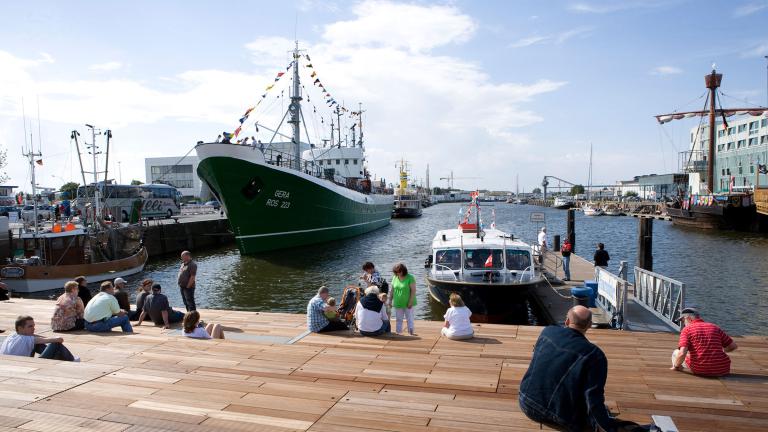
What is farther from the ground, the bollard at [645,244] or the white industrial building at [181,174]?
the white industrial building at [181,174]

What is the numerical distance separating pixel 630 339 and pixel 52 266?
2213 centimetres

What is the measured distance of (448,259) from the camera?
50.3 ft

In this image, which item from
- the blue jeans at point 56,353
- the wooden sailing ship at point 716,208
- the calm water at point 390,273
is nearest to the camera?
the blue jeans at point 56,353

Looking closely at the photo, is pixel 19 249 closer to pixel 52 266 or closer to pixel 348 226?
pixel 52 266

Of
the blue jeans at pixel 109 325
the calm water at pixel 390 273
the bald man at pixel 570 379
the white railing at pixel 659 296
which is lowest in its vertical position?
the calm water at pixel 390 273

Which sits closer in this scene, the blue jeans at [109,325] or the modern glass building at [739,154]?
the blue jeans at [109,325]

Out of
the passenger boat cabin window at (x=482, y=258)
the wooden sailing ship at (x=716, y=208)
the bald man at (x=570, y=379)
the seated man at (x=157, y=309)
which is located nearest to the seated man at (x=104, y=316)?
the seated man at (x=157, y=309)

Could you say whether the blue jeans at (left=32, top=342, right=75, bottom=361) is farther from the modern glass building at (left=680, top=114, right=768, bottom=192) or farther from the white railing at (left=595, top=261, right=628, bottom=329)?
the modern glass building at (left=680, top=114, right=768, bottom=192)

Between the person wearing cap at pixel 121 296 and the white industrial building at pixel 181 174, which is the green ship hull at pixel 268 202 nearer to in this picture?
the person wearing cap at pixel 121 296

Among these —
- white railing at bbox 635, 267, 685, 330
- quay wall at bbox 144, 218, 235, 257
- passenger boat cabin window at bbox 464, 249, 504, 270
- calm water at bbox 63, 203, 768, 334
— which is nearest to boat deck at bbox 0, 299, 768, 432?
white railing at bbox 635, 267, 685, 330

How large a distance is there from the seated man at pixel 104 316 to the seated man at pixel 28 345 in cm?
179

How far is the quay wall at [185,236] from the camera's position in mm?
34519

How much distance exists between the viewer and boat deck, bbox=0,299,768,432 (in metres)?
4.56

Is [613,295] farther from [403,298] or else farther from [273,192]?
[273,192]
